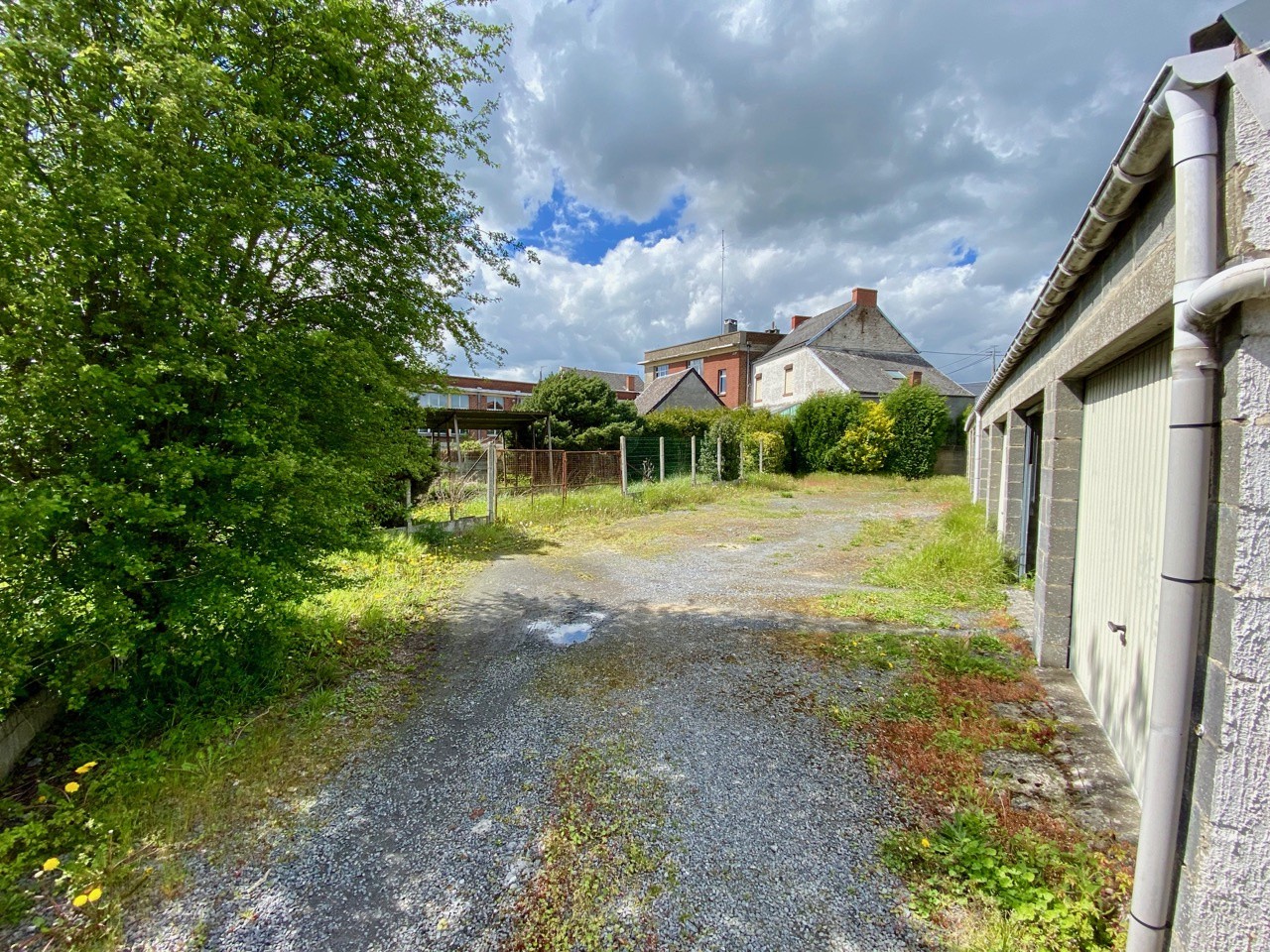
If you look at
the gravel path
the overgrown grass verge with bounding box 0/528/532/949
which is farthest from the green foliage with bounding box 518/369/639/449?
the overgrown grass verge with bounding box 0/528/532/949

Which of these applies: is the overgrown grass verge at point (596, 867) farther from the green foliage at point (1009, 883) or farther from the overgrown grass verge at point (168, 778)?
the overgrown grass verge at point (168, 778)

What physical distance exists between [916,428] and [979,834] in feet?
62.9

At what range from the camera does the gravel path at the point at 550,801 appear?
1.96m

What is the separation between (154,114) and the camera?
8.72 feet

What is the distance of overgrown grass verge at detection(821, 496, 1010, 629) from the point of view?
529 centimetres

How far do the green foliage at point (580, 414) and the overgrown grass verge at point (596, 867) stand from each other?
1542cm

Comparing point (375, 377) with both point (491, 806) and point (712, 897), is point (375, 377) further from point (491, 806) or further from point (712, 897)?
point (712, 897)

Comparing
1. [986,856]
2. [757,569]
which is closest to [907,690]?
[986,856]

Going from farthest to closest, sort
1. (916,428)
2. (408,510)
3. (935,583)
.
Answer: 1. (916,428)
2. (408,510)
3. (935,583)

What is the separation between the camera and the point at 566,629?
5.09 metres

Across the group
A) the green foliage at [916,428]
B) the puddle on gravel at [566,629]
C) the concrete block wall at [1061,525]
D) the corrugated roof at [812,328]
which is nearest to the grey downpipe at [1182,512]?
the concrete block wall at [1061,525]

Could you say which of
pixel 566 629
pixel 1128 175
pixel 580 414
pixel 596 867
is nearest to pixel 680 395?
pixel 580 414

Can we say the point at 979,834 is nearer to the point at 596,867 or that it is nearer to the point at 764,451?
the point at 596,867

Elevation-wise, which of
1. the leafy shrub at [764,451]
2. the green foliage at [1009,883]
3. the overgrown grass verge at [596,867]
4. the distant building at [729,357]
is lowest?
the overgrown grass verge at [596,867]
